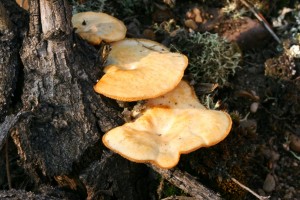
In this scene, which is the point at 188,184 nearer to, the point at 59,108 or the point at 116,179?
the point at 116,179

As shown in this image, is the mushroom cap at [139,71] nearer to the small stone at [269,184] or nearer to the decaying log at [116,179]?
the decaying log at [116,179]

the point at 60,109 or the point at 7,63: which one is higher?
the point at 7,63

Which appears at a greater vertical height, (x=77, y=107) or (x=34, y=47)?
(x=34, y=47)

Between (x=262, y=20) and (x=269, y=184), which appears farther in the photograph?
(x=262, y=20)

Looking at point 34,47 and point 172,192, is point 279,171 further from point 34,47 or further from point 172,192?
point 34,47

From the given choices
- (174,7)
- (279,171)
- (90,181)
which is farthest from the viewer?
(174,7)

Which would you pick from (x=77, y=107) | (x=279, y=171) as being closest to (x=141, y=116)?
(x=77, y=107)

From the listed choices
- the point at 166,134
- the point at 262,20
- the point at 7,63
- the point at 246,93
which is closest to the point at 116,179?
the point at 166,134

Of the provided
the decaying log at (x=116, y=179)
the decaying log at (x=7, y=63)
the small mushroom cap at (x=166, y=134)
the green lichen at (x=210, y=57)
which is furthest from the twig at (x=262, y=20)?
the decaying log at (x=7, y=63)
